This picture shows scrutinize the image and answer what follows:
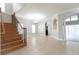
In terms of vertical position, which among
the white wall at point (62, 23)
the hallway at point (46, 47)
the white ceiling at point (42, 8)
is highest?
the white ceiling at point (42, 8)

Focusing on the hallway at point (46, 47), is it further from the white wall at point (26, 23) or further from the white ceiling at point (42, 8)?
the white ceiling at point (42, 8)

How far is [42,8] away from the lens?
263cm

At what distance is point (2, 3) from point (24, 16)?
0.46m

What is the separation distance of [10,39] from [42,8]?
0.82 meters

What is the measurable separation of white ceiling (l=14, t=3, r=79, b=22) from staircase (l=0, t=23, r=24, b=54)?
305 mm

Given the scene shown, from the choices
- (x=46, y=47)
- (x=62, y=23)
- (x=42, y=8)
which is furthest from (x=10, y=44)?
(x=62, y=23)

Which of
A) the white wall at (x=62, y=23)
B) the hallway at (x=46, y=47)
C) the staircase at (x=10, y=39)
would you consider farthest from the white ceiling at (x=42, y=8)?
the hallway at (x=46, y=47)

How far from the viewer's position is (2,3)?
254 cm

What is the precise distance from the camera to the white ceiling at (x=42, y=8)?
102 inches

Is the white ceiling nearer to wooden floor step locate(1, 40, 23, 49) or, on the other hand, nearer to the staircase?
the staircase

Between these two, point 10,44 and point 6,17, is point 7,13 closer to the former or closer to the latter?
point 6,17

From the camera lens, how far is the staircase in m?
2.49

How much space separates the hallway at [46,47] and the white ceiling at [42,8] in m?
0.48

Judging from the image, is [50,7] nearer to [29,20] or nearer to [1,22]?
[29,20]
